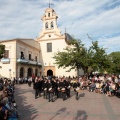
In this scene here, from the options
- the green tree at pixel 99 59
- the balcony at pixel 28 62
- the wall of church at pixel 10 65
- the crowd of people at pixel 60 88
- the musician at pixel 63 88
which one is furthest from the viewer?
the balcony at pixel 28 62

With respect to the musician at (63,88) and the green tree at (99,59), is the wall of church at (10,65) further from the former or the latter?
the musician at (63,88)

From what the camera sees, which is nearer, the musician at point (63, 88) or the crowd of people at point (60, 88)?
the musician at point (63, 88)

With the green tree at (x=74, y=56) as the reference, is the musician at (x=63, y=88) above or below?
below

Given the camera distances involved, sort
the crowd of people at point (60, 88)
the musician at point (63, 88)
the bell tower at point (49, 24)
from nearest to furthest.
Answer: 1. the musician at point (63, 88)
2. the crowd of people at point (60, 88)
3. the bell tower at point (49, 24)

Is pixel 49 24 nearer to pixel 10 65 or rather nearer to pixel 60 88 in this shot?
pixel 10 65

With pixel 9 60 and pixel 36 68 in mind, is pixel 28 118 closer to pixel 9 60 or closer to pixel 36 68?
pixel 9 60

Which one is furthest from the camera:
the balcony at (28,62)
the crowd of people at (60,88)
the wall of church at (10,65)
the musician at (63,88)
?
the balcony at (28,62)

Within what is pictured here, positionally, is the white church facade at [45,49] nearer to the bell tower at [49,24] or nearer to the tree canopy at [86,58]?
the bell tower at [49,24]

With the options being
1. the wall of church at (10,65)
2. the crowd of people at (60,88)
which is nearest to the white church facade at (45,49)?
the wall of church at (10,65)

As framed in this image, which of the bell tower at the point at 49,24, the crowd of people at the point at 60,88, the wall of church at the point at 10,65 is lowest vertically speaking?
the crowd of people at the point at 60,88

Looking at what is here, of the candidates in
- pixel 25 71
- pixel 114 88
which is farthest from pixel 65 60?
pixel 114 88

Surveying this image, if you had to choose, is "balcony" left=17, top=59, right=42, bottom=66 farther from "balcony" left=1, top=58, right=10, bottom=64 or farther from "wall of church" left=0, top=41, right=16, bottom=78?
"balcony" left=1, top=58, right=10, bottom=64

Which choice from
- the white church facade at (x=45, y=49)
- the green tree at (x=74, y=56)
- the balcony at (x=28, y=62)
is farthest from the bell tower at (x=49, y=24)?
the green tree at (x=74, y=56)

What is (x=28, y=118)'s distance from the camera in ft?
31.9
